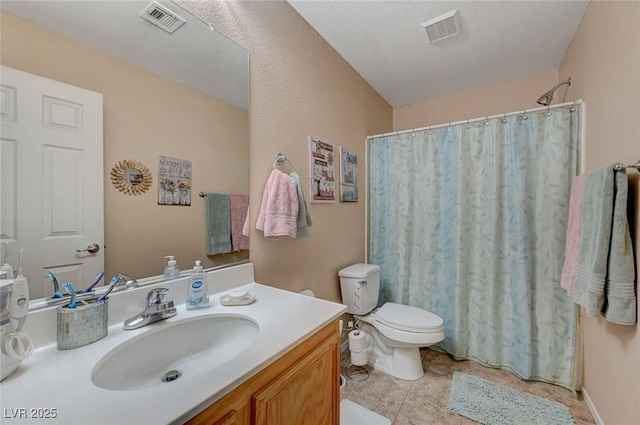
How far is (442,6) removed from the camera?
1.56 metres

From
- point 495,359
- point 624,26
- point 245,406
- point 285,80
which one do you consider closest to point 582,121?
point 624,26

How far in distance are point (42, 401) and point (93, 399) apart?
0.31 ft

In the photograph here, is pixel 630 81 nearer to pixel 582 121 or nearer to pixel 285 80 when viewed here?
pixel 582 121

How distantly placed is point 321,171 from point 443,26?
1215mm

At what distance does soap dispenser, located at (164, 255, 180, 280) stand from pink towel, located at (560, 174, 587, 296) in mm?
1864

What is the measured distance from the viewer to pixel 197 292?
103 centimetres

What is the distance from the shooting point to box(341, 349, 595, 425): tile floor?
1.47m

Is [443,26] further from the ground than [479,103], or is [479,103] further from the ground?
[443,26]

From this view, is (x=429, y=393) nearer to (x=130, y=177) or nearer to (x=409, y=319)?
(x=409, y=319)

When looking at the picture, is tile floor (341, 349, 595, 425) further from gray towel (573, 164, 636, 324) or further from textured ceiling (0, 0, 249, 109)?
textured ceiling (0, 0, 249, 109)

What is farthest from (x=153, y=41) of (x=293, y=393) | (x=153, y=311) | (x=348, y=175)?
(x=348, y=175)

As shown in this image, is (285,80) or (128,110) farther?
(285,80)

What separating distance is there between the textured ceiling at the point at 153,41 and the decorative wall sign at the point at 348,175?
969 mm

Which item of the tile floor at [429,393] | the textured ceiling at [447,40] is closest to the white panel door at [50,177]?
the textured ceiling at [447,40]
